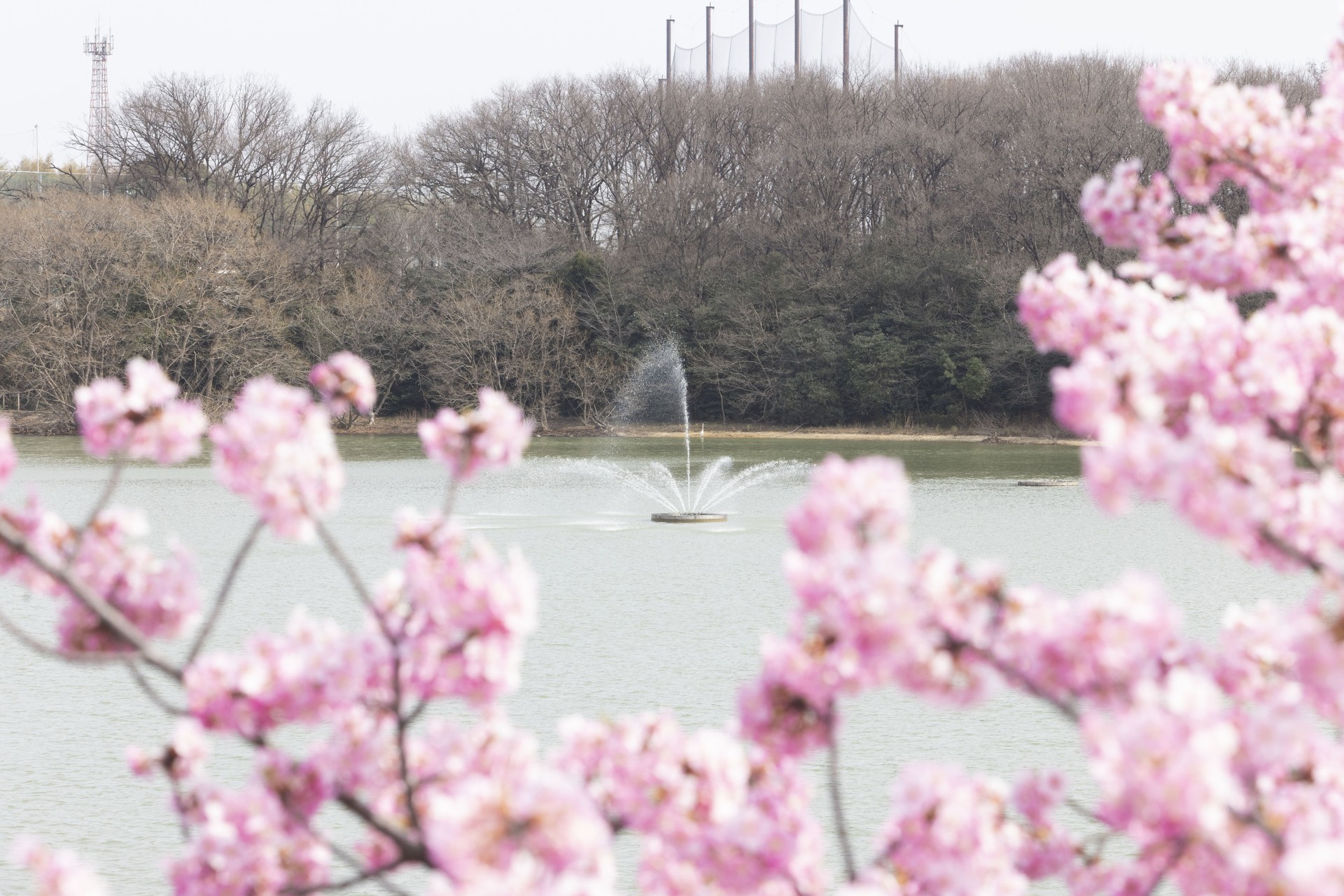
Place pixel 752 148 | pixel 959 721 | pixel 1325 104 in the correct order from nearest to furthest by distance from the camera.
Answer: pixel 1325 104, pixel 959 721, pixel 752 148

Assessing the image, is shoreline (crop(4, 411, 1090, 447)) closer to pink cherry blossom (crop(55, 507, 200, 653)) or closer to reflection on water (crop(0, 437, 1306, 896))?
reflection on water (crop(0, 437, 1306, 896))

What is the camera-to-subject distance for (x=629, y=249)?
59094mm

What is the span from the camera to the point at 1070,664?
2512mm

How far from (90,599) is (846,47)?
69.8 metres

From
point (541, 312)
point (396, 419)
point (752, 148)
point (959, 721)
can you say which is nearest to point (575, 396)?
point (541, 312)

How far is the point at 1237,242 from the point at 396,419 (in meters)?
56.0

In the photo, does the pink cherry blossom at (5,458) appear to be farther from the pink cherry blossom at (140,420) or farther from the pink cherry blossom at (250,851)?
the pink cherry blossom at (250,851)

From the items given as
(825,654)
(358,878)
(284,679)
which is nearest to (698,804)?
(825,654)

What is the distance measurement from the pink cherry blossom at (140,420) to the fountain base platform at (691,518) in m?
24.6

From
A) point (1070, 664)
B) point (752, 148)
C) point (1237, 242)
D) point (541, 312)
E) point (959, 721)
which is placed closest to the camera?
point (1070, 664)

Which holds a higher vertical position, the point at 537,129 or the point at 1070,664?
the point at 537,129

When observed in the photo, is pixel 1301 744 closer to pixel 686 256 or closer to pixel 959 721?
pixel 959 721

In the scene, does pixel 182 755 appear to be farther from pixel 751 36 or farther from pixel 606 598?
pixel 751 36

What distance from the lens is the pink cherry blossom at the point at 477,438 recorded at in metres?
3.06
